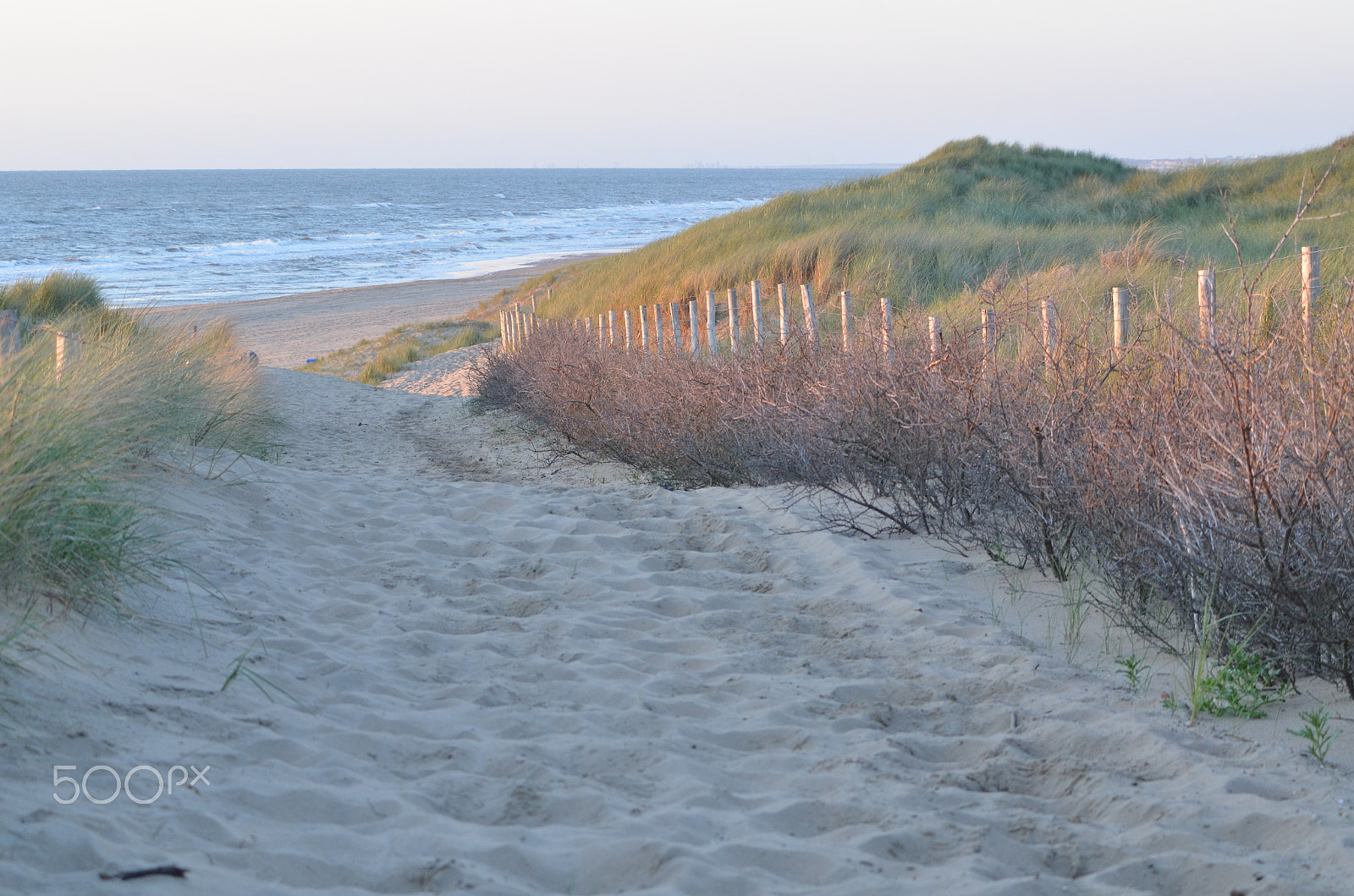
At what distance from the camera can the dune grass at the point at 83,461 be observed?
2.92m

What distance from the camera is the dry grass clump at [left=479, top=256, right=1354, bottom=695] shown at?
9.14 feet

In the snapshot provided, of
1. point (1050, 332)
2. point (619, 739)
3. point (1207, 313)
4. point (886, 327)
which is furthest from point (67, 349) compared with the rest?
point (1207, 313)

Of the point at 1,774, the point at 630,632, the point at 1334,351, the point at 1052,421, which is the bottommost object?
the point at 630,632

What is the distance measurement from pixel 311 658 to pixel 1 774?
1.12 metres

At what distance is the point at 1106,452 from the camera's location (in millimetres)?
3449

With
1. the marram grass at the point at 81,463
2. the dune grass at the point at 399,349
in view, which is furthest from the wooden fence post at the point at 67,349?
the dune grass at the point at 399,349

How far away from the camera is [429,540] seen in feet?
15.7

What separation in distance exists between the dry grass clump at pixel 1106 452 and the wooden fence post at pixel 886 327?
0.07 m

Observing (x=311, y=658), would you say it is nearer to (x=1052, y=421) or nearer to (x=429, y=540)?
(x=429, y=540)

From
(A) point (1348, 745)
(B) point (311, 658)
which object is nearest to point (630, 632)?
(B) point (311, 658)

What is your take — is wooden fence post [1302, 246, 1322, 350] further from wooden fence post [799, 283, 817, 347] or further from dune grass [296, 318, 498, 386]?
dune grass [296, 318, 498, 386]

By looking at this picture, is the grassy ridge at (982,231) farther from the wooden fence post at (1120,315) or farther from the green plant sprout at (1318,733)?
the green plant sprout at (1318,733)

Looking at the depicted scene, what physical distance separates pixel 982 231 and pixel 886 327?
853cm

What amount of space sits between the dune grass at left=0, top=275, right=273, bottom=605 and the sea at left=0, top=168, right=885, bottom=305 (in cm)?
521
